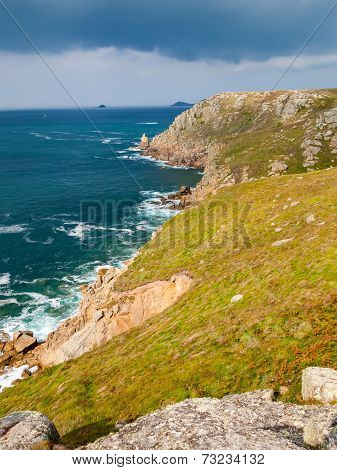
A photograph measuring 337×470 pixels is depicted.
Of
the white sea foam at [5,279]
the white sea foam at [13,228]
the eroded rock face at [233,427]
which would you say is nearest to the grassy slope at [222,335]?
the eroded rock face at [233,427]

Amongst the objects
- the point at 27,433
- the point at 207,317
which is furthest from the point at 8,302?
the point at 27,433

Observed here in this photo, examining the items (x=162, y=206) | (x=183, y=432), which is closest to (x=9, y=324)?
(x=183, y=432)

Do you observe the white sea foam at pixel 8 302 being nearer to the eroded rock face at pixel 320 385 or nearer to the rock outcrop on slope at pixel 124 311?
the rock outcrop on slope at pixel 124 311

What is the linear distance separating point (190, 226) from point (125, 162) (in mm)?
147161

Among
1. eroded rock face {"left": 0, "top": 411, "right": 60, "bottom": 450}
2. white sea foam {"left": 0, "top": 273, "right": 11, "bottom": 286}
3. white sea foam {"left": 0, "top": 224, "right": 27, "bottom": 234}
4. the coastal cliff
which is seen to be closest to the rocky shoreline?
eroded rock face {"left": 0, "top": 411, "right": 60, "bottom": 450}

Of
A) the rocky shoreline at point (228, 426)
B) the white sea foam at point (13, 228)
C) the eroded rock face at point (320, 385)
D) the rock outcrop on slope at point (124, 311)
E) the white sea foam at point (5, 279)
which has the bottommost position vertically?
the white sea foam at point (5, 279)

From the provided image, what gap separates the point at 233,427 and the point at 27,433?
852 cm

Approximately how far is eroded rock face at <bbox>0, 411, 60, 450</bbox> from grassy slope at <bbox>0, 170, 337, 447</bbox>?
260cm

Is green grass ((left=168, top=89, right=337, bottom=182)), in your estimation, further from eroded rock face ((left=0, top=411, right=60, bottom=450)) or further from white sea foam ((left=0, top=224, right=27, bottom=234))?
eroded rock face ((left=0, top=411, right=60, bottom=450))

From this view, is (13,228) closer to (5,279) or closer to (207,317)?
(5,279)

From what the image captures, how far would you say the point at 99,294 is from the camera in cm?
5059

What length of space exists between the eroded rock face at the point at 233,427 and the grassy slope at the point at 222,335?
6.67 feet

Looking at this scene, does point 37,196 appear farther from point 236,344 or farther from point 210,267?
point 236,344

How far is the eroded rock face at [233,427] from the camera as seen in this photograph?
13461 millimetres
